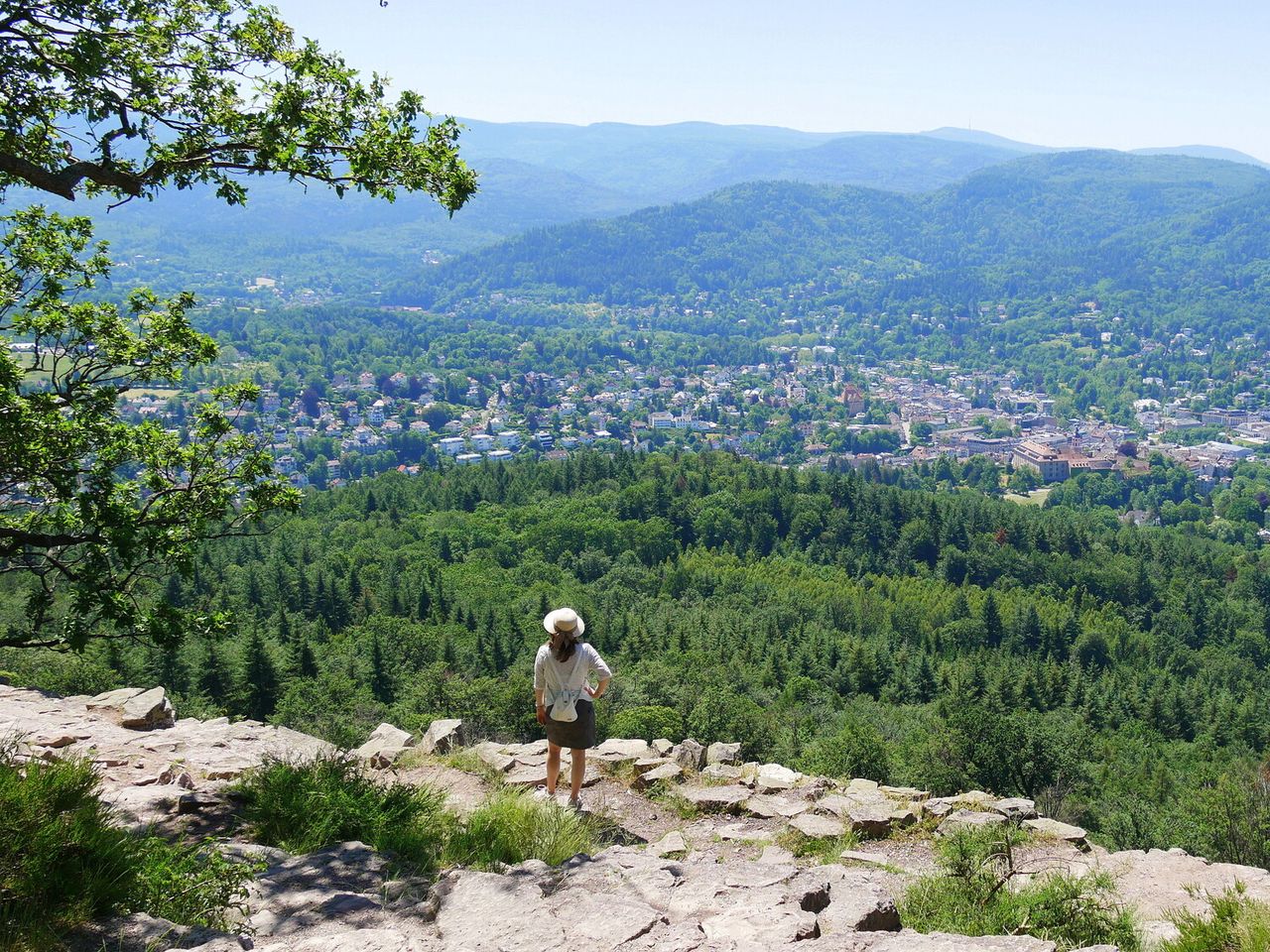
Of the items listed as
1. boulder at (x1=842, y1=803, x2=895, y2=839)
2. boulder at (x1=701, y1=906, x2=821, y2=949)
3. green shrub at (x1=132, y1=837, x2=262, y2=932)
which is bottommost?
boulder at (x1=842, y1=803, x2=895, y2=839)

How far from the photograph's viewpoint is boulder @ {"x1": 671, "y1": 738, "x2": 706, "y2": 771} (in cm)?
1226

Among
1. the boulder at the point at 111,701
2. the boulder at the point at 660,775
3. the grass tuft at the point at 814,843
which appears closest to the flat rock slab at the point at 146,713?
the boulder at the point at 111,701

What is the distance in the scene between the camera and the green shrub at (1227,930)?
5523 mm

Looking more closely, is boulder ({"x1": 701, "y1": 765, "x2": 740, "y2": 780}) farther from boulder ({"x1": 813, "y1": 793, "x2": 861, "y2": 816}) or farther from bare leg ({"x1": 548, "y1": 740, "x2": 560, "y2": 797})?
bare leg ({"x1": 548, "y1": 740, "x2": 560, "y2": 797})

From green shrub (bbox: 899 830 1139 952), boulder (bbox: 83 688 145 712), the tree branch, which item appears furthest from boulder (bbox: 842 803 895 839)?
boulder (bbox: 83 688 145 712)

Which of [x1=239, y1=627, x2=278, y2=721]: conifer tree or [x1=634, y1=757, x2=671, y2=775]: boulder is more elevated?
[x1=634, y1=757, x2=671, y2=775]: boulder

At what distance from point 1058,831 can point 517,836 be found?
627 centimetres

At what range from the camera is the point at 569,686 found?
9125mm

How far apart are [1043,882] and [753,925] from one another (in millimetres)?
2727

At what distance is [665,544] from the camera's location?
68.3 meters

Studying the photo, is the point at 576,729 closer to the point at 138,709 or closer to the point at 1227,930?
the point at 1227,930

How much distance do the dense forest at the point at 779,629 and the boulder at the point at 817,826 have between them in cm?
588

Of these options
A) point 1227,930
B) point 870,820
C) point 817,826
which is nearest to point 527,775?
point 817,826

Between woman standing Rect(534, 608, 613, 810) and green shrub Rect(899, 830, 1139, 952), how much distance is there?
129 inches
